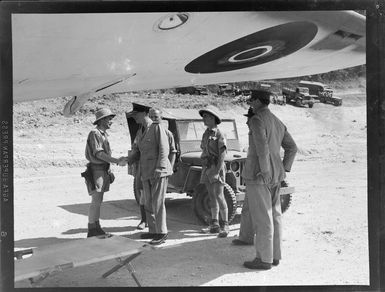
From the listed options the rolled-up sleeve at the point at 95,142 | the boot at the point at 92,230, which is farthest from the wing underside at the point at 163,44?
the boot at the point at 92,230

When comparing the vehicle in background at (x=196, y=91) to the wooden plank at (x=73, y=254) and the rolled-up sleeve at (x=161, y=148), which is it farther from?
the wooden plank at (x=73, y=254)

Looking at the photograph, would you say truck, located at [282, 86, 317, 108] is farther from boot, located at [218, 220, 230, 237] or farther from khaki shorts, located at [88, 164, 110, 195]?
khaki shorts, located at [88, 164, 110, 195]

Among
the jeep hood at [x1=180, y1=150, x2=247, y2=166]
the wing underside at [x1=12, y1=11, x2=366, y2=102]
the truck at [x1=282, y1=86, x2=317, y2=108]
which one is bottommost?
the jeep hood at [x1=180, y1=150, x2=247, y2=166]

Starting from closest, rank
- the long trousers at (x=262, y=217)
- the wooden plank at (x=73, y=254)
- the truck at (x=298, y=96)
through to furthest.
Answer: the wooden plank at (x=73, y=254), the long trousers at (x=262, y=217), the truck at (x=298, y=96)

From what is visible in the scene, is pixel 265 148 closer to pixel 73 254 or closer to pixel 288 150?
pixel 288 150

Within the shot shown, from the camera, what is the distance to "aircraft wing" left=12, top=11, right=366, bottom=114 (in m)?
3.24

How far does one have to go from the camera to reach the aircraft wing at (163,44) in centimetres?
324

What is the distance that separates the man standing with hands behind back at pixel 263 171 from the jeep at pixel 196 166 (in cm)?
177

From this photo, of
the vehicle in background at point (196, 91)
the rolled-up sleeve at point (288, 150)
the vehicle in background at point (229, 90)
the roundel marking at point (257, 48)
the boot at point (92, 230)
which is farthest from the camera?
the vehicle in background at point (196, 91)

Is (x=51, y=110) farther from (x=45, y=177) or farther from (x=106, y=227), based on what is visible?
(x=106, y=227)

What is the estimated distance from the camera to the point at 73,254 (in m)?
3.76

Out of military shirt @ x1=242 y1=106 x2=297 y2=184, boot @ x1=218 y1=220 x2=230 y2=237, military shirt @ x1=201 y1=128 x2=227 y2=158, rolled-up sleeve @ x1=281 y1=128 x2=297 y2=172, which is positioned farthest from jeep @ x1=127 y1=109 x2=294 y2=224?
military shirt @ x1=242 y1=106 x2=297 y2=184

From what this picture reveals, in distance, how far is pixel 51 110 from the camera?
659 inches

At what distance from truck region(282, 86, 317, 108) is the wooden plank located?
47.3 ft
